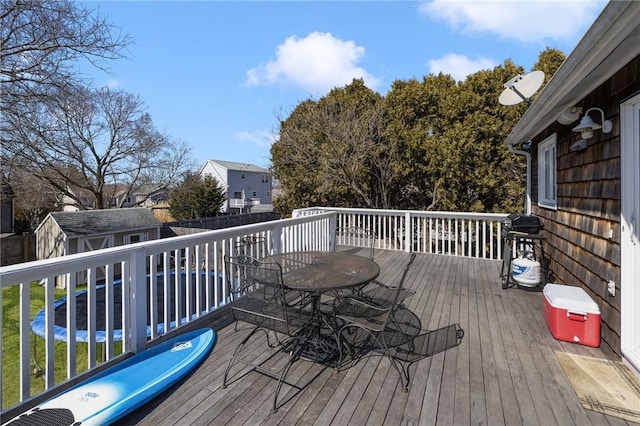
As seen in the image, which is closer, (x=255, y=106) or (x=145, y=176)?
(x=255, y=106)

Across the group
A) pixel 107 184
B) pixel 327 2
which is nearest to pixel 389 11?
pixel 327 2

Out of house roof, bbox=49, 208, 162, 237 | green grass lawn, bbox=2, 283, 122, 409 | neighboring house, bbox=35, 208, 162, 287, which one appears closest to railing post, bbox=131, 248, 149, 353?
green grass lawn, bbox=2, 283, 122, 409

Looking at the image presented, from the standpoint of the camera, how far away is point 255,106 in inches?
572

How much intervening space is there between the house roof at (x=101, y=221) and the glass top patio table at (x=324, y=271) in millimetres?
13679

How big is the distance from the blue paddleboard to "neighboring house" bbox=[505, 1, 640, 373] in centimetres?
339

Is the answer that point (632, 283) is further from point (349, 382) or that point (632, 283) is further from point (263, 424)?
point (263, 424)

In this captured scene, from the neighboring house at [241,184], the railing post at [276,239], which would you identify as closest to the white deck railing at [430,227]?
the railing post at [276,239]

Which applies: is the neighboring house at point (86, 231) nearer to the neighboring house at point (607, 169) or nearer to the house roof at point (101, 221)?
the house roof at point (101, 221)

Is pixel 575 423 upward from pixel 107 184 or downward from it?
downward

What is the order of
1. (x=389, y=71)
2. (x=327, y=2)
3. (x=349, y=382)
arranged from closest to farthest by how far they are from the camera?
(x=349, y=382) → (x=327, y=2) → (x=389, y=71)

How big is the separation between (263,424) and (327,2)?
8050 mm

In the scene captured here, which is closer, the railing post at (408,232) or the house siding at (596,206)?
the house siding at (596,206)

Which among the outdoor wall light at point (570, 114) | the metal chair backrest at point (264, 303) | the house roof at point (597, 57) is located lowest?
the metal chair backrest at point (264, 303)

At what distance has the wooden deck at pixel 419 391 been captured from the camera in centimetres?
194
